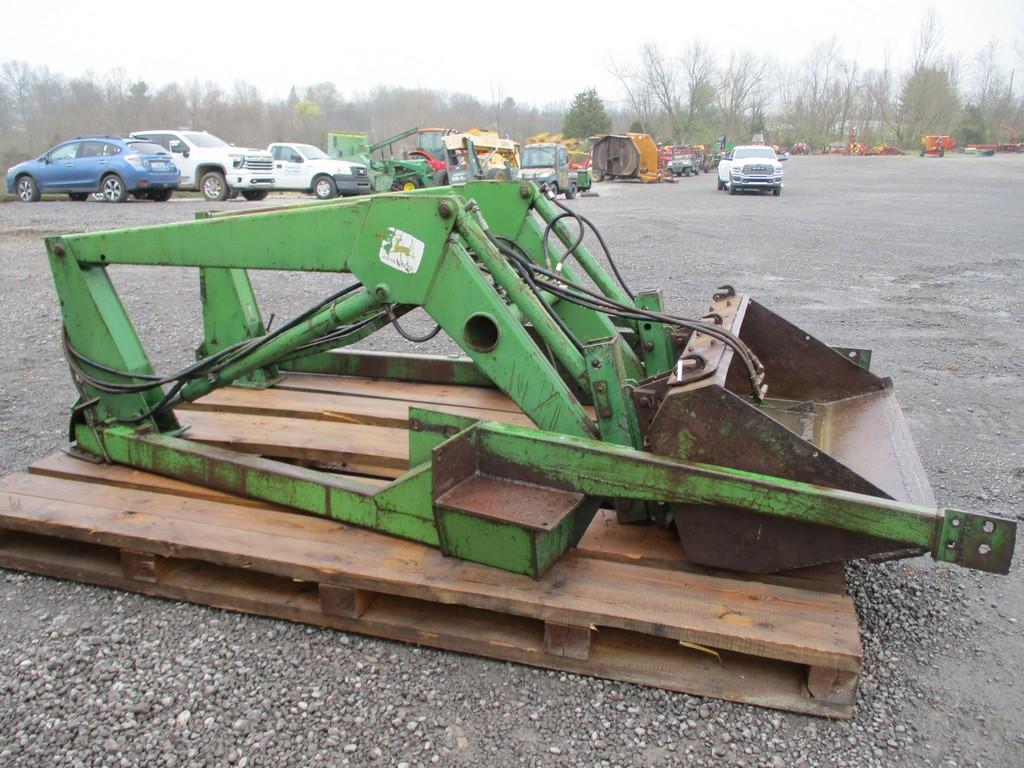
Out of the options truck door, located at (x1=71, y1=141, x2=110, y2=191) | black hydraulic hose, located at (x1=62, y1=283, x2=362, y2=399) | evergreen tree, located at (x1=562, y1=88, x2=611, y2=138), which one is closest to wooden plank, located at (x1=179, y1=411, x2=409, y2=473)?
black hydraulic hose, located at (x1=62, y1=283, x2=362, y2=399)

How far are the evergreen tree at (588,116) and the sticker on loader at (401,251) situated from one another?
2101 inches

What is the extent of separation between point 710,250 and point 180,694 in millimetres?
10386

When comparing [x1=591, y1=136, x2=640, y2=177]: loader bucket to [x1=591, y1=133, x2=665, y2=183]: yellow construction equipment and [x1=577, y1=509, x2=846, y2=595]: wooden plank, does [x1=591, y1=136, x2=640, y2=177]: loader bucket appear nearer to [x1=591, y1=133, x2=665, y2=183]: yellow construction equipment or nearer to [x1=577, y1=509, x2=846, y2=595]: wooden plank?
[x1=591, y1=133, x2=665, y2=183]: yellow construction equipment

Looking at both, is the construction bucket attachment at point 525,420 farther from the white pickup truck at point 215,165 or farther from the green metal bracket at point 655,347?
the white pickup truck at point 215,165

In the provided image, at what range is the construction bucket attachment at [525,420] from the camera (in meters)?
2.38

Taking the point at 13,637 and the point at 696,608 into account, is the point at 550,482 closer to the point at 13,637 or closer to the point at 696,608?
the point at 696,608

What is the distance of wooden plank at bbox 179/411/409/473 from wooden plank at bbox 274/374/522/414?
41 cm

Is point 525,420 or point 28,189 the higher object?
point 28,189

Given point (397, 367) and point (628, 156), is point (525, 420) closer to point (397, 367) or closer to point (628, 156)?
point (397, 367)

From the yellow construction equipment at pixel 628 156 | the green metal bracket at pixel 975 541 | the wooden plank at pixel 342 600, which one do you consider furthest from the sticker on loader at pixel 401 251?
the yellow construction equipment at pixel 628 156

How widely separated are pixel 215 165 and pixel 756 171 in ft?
48.5

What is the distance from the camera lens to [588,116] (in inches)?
2109

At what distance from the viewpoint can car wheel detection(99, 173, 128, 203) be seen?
56.0 feet

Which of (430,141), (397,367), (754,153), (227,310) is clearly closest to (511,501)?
(397,367)
